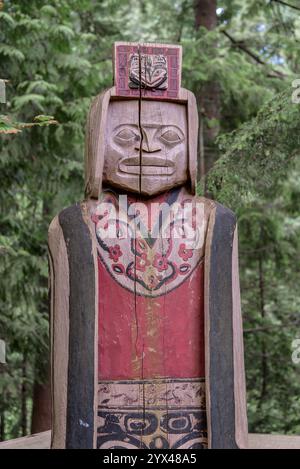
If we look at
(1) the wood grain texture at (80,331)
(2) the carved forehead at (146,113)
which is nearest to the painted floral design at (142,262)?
(1) the wood grain texture at (80,331)

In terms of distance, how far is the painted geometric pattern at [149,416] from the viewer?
4.53m

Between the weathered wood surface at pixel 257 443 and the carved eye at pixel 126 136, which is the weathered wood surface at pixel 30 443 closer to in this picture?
the weathered wood surface at pixel 257 443

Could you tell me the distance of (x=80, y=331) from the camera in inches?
179

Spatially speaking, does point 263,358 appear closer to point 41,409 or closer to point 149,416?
point 41,409

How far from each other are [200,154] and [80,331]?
5552 mm

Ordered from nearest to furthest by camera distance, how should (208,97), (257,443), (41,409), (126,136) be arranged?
(126,136) → (257,443) → (208,97) → (41,409)

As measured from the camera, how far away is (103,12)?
12039 mm

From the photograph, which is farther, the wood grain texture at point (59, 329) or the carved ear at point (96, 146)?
the carved ear at point (96, 146)

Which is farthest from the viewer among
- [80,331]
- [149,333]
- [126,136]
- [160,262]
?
[126,136]

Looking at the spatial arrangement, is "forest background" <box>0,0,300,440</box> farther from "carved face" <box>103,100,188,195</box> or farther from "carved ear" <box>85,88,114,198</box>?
"carved ear" <box>85,88,114,198</box>

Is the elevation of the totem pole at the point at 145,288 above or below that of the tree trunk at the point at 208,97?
below

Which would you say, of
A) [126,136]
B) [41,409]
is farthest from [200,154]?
[126,136]
